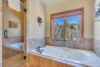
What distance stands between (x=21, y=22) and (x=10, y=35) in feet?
1.66

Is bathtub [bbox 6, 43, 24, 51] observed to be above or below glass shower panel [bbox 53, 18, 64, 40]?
below

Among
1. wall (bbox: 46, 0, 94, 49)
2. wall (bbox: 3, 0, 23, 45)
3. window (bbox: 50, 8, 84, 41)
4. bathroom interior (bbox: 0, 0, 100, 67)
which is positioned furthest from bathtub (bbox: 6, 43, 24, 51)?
wall (bbox: 46, 0, 94, 49)

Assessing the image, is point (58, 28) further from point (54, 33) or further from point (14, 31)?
point (14, 31)

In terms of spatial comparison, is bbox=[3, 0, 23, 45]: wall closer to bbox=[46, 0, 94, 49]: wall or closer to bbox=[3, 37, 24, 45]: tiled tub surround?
bbox=[3, 37, 24, 45]: tiled tub surround

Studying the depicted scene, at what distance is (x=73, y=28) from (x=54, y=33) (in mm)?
862

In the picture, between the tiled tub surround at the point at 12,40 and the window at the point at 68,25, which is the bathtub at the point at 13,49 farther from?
the window at the point at 68,25

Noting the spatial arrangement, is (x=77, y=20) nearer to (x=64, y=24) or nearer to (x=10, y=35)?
(x=64, y=24)

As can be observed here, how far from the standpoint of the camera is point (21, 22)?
1.87 meters

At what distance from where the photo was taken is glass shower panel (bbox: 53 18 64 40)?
8.25 ft

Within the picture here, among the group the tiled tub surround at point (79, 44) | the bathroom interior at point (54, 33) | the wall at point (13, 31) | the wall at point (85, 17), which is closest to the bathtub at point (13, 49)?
the bathroom interior at point (54, 33)

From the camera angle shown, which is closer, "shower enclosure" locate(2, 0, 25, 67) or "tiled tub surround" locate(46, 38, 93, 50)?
"shower enclosure" locate(2, 0, 25, 67)

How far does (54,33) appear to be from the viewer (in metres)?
2.73

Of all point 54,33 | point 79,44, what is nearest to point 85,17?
point 79,44

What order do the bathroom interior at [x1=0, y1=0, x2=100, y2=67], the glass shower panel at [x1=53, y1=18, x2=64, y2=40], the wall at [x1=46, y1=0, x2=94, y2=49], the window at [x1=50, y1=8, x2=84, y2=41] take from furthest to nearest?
1. the glass shower panel at [x1=53, y1=18, x2=64, y2=40]
2. the window at [x1=50, y1=8, x2=84, y2=41]
3. the wall at [x1=46, y1=0, x2=94, y2=49]
4. the bathroom interior at [x1=0, y1=0, x2=100, y2=67]
